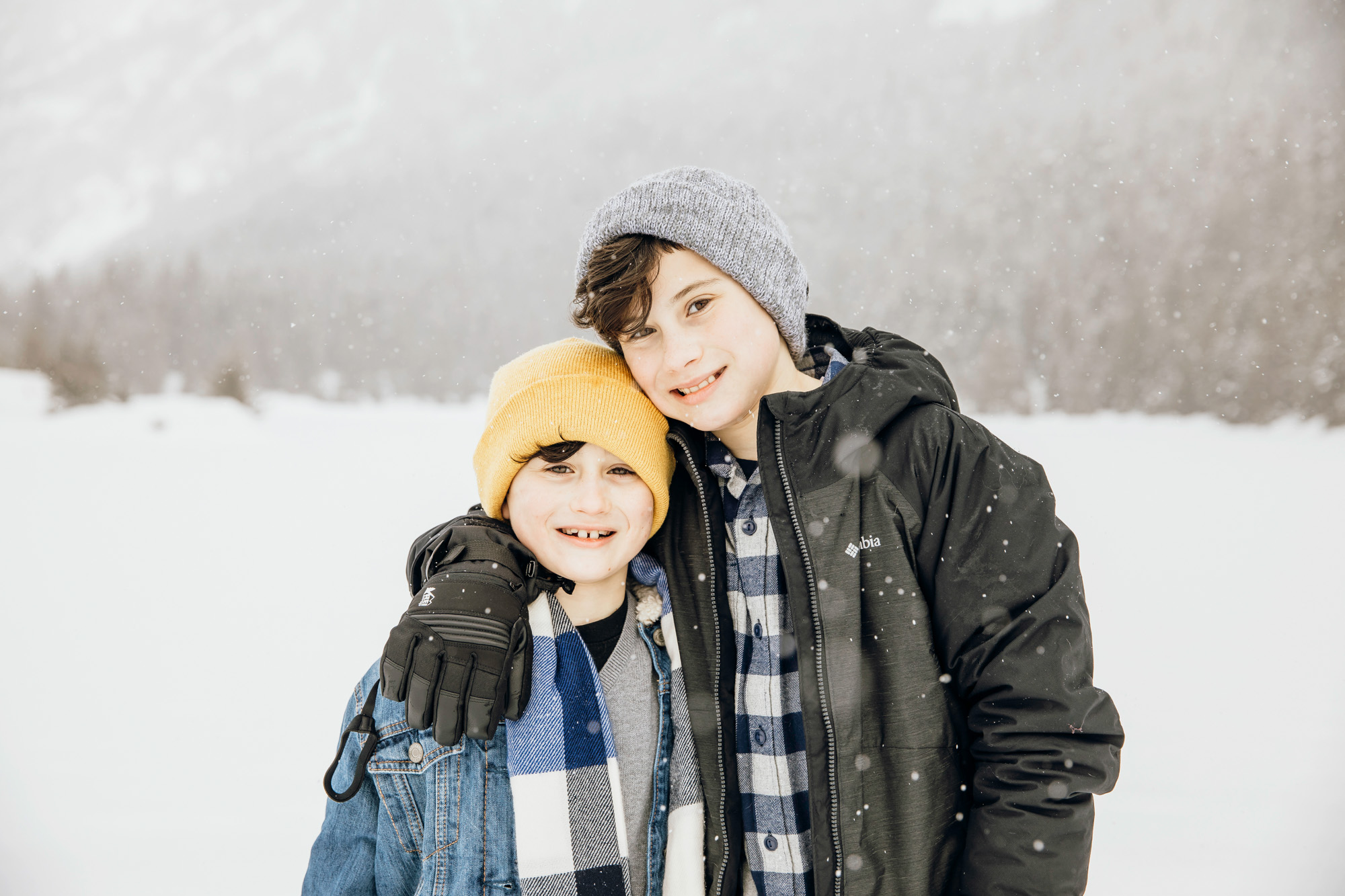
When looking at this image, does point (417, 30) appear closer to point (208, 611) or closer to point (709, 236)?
point (208, 611)

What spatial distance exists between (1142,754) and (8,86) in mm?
6138

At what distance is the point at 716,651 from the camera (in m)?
1.13

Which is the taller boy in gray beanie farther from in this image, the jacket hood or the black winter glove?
the black winter glove

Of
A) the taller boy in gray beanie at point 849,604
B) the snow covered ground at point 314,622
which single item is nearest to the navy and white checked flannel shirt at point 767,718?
the taller boy in gray beanie at point 849,604

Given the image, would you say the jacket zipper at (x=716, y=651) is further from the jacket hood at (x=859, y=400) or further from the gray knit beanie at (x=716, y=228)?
the gray knit beanie at (x=716, y=228)

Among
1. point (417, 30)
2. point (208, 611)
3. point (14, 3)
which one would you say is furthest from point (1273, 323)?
point (14, 3)

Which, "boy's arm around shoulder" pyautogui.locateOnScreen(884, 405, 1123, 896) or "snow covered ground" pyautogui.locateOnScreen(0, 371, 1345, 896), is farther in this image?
"snow covered ground" pyautogui.locateOnScreen(0, 371, 1345, 896)

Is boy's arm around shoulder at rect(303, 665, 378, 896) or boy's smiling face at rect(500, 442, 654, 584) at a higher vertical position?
boy's smiling face at rect(500, 442, 654, 584)

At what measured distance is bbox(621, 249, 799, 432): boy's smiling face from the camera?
1.13 metres

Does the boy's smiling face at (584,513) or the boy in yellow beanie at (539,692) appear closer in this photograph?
the boy in yellow beanie at (539,692)

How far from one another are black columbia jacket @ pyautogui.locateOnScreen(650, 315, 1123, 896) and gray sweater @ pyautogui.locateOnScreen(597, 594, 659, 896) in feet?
0.31

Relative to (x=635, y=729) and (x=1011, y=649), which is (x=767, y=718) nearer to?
(x=635, y=729)

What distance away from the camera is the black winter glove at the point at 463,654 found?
964 mm

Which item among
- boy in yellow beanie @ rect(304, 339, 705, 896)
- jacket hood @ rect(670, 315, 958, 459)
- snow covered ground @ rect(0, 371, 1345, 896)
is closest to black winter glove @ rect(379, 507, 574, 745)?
boy in yellow beanie @ rect(304, 339, 705, 896)
